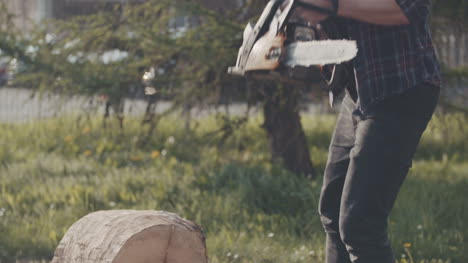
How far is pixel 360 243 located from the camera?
264 cm

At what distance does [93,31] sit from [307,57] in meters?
3.43

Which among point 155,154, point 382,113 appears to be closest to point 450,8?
point 155,154

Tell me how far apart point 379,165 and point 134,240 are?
1.09 m

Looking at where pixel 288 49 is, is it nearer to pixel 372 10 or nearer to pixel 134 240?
pixel 372 10

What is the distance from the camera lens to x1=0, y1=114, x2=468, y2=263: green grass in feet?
14.6

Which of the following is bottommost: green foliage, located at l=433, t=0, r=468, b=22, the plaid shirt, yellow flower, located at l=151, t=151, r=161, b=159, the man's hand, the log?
yellow flower, located at l=151, t=151, r=161, b=159

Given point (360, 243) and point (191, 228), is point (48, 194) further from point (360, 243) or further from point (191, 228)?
point (360, 243)

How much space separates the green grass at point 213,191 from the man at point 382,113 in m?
1.41

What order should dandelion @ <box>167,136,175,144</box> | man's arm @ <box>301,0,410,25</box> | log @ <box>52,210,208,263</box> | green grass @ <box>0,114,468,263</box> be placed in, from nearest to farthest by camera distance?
man's arm @ <box>301,0,410,25</box>, log @ <box>52,210,208,263</box>, green grass @ <box>0,114,468,263</box>, dandelion @ <box>167,136,175,144</box>

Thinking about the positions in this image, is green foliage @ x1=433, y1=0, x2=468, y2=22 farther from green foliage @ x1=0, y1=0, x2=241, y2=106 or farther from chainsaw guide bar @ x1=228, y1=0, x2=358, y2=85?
chainsaw guide bar @ x1=228, y1=0, x2=358, y2=85

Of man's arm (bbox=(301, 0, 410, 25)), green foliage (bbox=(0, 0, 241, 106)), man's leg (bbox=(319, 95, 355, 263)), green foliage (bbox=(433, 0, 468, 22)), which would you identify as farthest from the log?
green foliage (bbox=(433, 0, 468, 22))

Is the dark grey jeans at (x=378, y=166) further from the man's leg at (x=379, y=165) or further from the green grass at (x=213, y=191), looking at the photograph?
the green grass at (x=213, y=191)

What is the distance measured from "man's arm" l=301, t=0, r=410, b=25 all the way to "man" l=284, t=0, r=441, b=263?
3 cm

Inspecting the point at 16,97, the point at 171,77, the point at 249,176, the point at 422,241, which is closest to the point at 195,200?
the point at 249,176
